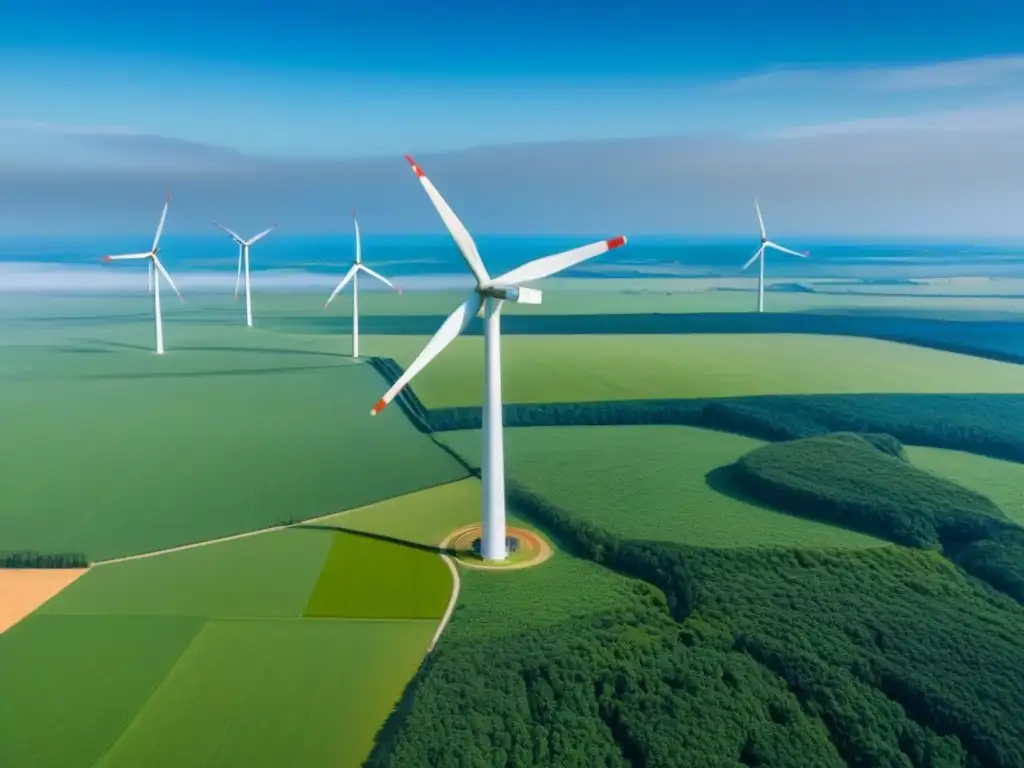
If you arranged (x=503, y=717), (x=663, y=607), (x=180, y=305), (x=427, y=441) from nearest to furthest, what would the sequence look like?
(x=503, y=717), (x=663, y=607), (x=427, y=441), (x=180, y=305)

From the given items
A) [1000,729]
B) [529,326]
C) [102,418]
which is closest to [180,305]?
[529,326]

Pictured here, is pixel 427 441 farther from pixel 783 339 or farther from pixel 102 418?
pixel 783 339

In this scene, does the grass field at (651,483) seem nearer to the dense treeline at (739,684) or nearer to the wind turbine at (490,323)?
the dense treeline at (739,684)

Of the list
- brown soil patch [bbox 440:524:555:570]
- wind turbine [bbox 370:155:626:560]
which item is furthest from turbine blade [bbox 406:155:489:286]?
brown soil patch [bbox 440:524:555:570]

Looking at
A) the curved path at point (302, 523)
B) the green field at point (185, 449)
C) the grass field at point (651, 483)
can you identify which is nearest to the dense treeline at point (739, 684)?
the curved path at point (302, 523)

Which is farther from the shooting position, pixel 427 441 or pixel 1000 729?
pixel 427 441

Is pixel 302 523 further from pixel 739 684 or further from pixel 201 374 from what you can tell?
pixel 201 374
